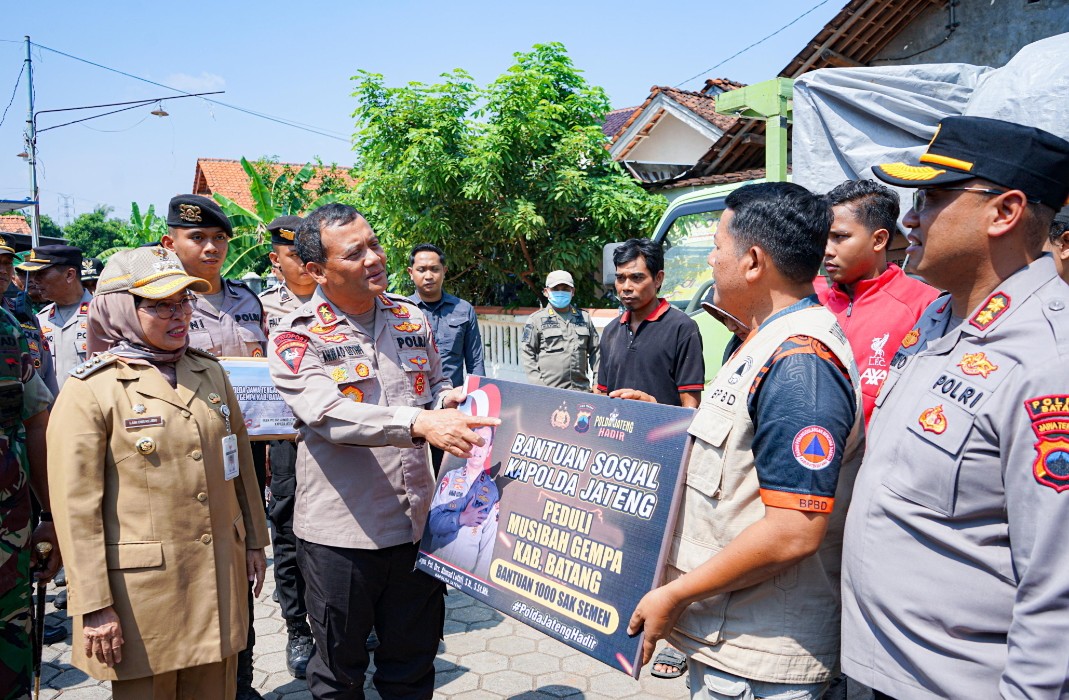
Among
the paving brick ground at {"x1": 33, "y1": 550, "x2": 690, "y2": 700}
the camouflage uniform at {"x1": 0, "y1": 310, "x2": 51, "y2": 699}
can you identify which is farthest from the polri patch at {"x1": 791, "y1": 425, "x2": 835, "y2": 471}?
the camouflage uniform at {"x1": 0, "y1": 310, "x2": 51, "y2": 699}


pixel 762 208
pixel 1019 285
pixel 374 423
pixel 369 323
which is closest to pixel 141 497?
pixel 374 423

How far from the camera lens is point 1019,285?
1544mm

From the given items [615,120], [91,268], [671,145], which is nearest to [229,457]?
[91,268]

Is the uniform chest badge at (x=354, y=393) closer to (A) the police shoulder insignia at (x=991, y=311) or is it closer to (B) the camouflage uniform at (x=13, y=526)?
(B) the camouflage uniform at (x=13, y=526)

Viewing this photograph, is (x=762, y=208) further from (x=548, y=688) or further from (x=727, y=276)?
(x=548, y=688)

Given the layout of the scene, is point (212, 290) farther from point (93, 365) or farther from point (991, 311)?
point (991, 311)

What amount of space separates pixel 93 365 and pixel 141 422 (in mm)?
244

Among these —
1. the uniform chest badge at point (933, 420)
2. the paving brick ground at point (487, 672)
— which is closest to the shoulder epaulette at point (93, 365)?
the paving brick ground at point (487, 672)

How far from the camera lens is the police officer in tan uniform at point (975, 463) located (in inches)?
52.9

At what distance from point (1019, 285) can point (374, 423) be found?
1.88 meters

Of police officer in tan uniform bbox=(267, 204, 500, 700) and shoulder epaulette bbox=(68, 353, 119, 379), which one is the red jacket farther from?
shoulder epaulette bbox=(68, 353, 119, 379)

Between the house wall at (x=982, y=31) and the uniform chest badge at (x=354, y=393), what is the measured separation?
7489mm

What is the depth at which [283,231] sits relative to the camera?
4.87 meters

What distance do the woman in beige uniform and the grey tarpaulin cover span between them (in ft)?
12.6
